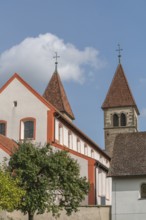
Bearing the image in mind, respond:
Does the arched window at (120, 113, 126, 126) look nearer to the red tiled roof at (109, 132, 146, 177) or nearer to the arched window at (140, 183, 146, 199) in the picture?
the red tiled roof at (109, 132, 146, 177)

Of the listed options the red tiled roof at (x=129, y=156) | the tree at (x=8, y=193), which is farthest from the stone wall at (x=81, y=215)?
the tree at (x=8, y=193)

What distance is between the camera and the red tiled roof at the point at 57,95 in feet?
248

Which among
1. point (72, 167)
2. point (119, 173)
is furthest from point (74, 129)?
point (72, 167)

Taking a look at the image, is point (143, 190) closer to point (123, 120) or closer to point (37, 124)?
point (37, 124)

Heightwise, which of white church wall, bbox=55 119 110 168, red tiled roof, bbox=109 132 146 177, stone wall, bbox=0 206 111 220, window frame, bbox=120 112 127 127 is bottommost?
stone wall, bbox=0 206 111 220

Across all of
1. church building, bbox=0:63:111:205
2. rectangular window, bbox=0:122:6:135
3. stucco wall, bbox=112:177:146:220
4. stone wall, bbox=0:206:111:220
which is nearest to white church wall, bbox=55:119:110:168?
church building, bbox=0:63:111:205

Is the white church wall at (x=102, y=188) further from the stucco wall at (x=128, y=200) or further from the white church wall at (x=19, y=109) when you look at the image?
the stucco wall at (x=128, y=200)

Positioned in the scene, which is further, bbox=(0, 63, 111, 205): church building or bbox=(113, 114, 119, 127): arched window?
bbox=(113, 114, 119, 127): arched window

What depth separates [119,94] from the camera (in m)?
95.2

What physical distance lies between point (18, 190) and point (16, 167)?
378cm

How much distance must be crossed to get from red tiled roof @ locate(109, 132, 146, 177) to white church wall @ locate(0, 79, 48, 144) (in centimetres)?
829

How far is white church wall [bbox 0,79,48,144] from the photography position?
4674cm

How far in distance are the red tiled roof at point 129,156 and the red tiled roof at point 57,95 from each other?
108ft

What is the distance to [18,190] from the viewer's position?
29.9 m
